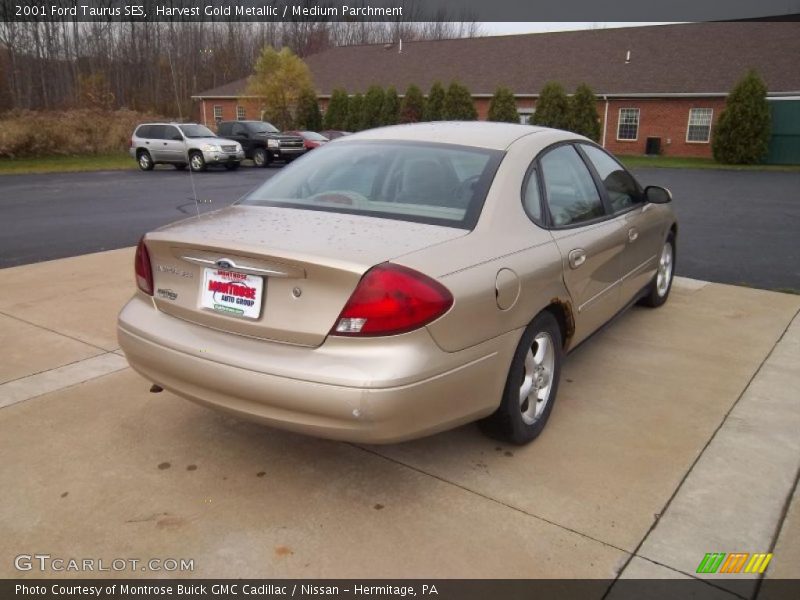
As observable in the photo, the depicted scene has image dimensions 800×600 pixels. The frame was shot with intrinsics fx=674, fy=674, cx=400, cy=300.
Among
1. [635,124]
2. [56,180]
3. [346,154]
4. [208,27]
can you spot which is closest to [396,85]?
[635,124]

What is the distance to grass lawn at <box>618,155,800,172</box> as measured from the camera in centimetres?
2548

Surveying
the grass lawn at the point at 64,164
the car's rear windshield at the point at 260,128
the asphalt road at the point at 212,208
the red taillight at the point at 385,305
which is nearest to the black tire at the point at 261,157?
the car's rear windshield at the point at 260,128

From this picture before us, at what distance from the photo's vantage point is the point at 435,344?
2.66 m

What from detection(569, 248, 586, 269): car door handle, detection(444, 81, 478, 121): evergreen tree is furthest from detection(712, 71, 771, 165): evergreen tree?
detection(569, 248, 586, 269): car door handle

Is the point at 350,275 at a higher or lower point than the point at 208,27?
lower

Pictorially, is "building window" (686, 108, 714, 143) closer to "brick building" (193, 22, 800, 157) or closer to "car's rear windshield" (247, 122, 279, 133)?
"brick building" (193, 22, 800, 157)

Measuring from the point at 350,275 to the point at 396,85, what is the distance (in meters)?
38.5

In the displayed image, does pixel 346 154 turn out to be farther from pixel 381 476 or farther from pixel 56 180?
pixel 56 180

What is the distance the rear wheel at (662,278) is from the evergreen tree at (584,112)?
25.6 metres

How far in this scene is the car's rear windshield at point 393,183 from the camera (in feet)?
10.6

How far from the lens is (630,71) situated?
33.5 metres

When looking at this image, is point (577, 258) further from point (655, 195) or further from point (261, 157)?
point (261, 157)

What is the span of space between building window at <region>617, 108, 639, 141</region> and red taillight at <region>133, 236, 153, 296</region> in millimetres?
32908

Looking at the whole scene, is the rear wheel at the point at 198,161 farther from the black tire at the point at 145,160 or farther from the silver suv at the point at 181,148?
the black tire at the point at 145,160
